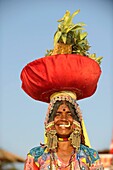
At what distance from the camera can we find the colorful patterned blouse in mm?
3885

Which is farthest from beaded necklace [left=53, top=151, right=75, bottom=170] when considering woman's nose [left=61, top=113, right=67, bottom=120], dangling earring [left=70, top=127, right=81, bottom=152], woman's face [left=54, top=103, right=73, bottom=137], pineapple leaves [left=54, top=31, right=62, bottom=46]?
pineapple leaves [left=54, top=31, right=62, bottom=46]

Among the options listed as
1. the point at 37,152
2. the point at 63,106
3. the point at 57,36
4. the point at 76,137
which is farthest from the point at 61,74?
the point at 37,152

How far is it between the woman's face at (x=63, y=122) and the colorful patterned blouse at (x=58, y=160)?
252 mm

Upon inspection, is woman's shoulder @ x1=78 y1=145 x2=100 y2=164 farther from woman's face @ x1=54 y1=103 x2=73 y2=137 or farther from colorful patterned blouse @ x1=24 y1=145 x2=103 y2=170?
woman's face @ x1=54 y1=103 x2=73 y2=137

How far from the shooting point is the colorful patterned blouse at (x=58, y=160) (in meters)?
3.88

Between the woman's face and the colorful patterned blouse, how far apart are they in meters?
0.25

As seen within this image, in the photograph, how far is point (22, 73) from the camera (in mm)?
4219

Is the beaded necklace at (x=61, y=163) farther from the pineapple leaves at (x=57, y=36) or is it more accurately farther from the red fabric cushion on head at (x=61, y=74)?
the pineapple leaves at (x=57, y=36)

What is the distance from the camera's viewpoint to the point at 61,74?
3922mm

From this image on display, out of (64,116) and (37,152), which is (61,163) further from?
(64,116)

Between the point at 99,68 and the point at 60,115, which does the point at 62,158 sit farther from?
the point at 99,68

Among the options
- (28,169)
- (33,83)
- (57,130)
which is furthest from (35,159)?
(33,83)

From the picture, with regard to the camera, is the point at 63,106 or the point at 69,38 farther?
the point at 69,38

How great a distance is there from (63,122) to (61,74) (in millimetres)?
495
